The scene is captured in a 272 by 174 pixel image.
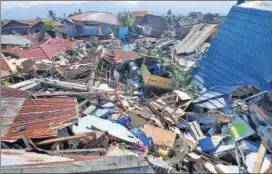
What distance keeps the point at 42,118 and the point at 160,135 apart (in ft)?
14.8

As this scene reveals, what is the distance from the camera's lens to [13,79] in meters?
18.6

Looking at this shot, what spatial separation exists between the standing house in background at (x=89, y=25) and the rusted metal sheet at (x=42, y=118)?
3040 cm

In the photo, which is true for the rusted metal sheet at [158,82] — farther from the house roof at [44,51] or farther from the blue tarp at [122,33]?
the blue tarp at [122,33]

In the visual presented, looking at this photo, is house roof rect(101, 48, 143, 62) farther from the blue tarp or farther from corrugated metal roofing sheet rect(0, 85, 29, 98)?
the blue tarp

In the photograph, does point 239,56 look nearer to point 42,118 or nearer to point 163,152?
point 163,152

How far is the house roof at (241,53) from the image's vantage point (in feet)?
54.7

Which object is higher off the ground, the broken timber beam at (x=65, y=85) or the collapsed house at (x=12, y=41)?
the broken timber beam at (x=65, y=85)

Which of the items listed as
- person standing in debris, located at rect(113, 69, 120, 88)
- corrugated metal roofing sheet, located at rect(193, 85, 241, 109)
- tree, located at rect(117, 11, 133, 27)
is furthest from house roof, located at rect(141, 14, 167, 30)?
corrugated metal roofing sheet, located at rect(193, 85, 241, 109)

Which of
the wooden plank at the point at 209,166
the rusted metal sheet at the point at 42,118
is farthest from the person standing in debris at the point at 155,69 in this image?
the wooden plank at the point at 209,166

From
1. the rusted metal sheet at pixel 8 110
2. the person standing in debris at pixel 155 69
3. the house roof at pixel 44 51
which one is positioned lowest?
the house roof at pixel 44 51

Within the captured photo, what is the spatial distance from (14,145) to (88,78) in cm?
771

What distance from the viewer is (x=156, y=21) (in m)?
47.7

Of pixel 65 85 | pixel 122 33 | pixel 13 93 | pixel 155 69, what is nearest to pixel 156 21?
pixel 122 33

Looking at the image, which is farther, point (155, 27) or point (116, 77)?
point (155, 27)
